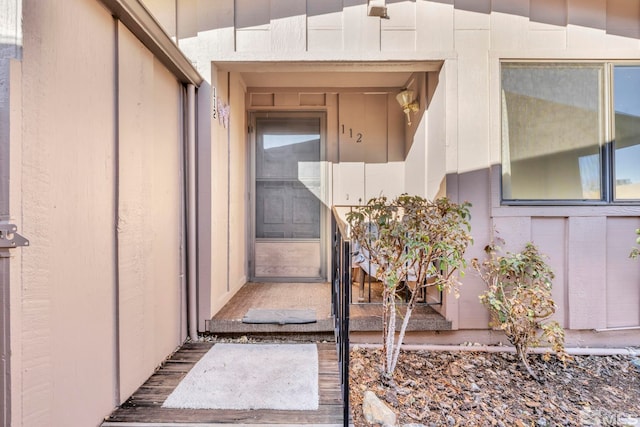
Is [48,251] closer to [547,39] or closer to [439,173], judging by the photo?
[439,173]

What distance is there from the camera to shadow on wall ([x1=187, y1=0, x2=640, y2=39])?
8.79ft

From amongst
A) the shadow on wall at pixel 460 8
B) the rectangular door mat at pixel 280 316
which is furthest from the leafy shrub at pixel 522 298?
the shadow on wall at pixel 460 8

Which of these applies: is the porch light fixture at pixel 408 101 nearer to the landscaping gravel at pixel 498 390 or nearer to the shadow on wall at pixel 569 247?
the shadow on wall at pixel 569 247

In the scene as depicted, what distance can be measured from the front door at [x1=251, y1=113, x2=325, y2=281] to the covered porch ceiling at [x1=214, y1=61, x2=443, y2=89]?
449 mm

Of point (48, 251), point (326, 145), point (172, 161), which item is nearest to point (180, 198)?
point (172, 161)

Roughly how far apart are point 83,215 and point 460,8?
9.83ft

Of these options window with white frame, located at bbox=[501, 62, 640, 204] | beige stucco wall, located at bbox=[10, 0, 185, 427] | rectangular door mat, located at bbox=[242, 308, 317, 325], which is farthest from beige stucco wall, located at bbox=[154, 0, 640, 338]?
rectangular door mat, located at bbox=[242, 308, 317, 325]

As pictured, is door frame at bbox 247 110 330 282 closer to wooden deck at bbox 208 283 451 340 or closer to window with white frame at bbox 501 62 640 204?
wooden deck at bbox 208 283 451 340

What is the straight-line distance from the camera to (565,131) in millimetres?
2754

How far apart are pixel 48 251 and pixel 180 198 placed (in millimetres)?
1288

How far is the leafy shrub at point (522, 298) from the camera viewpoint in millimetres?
2363

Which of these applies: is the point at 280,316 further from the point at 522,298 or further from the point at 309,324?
the point at 522,298

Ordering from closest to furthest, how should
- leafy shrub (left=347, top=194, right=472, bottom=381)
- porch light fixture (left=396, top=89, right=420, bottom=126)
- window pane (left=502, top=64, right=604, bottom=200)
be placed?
leafy shrub (left=347, top=194, right=472, bottom=381)
window pane (left=502, top=64, right=604, bottom=200)
porch light fixture (left=396, top=89, right=420, bottom=126)

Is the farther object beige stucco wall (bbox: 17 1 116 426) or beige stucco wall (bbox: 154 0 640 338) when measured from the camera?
beige stucco wall (bbox: 154 0 640 338)
